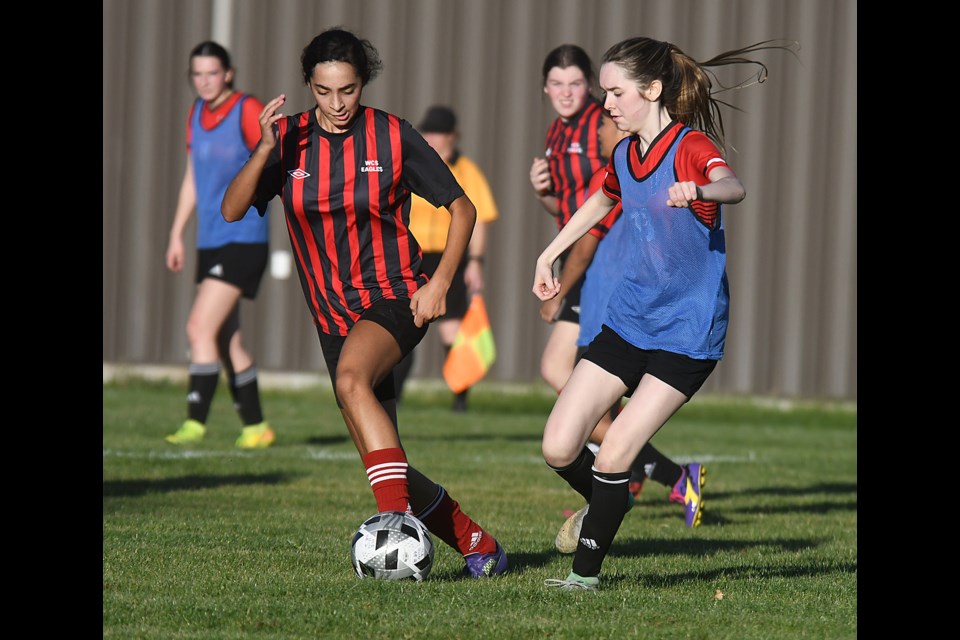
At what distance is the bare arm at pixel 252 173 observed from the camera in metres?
5.67

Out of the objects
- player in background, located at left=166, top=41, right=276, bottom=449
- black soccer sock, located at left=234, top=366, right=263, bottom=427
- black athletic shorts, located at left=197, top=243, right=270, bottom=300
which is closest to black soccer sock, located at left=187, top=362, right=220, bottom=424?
player in background, located at left=166, top=41, right=276, bottom=449

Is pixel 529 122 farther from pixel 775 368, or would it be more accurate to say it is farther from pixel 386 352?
pixel 386 352

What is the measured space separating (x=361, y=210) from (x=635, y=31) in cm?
1055

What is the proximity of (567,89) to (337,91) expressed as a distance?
8.26 feet

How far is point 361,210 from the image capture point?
19.1ft

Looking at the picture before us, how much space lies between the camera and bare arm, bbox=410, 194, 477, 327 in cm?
569

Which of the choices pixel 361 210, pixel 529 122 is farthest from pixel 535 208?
pixel 361 210

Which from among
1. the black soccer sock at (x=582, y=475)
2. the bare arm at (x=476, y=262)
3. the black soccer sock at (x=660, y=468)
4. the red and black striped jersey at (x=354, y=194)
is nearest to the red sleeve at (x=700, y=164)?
the red and black striped jersey at (x=354, y=194)

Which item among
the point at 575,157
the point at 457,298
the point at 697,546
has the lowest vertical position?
the point at 697,546

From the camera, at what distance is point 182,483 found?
8445mm

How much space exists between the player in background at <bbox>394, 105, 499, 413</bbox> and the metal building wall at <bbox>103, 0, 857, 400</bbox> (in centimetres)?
171

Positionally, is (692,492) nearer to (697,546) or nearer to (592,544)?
(697,546)

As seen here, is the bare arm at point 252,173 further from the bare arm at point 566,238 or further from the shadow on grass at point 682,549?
the shadow on grass at point 682,549

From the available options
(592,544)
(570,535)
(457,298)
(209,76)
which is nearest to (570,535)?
(570,535)
